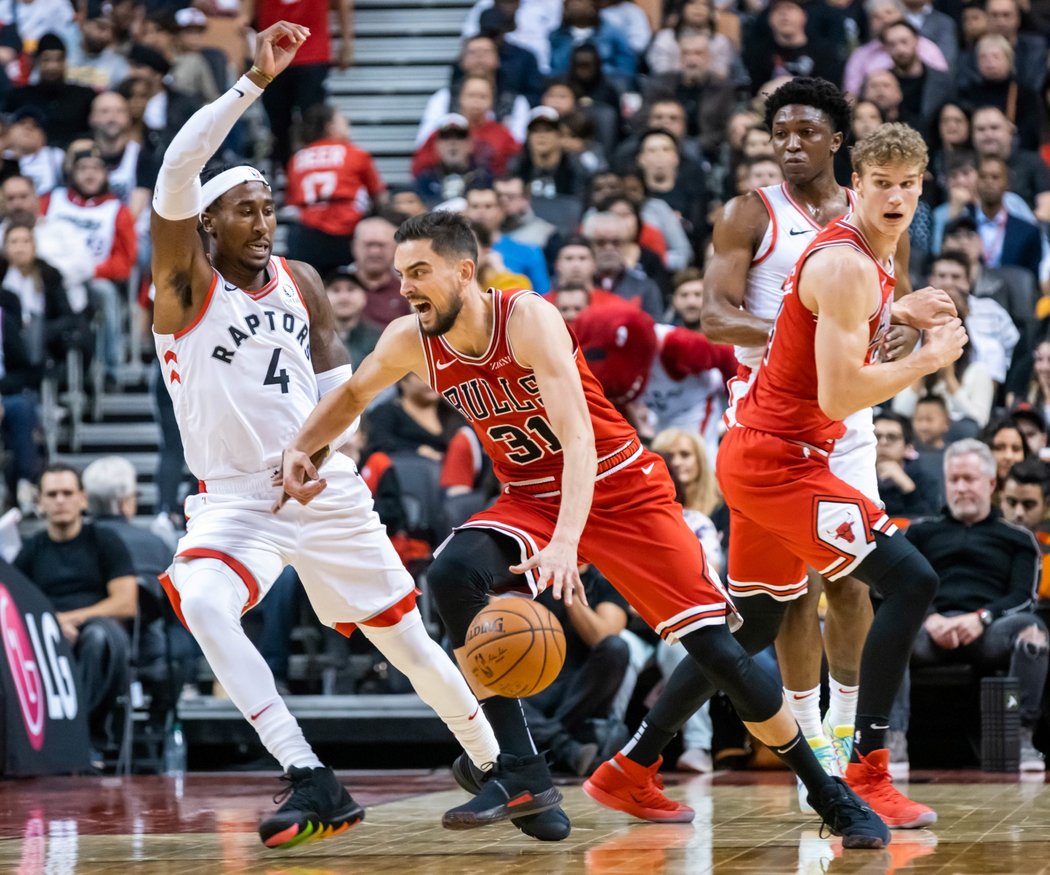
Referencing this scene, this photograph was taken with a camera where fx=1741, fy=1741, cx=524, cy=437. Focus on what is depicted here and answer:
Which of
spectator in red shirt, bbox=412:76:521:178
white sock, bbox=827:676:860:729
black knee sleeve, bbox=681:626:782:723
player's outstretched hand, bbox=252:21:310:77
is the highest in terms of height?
spectator in red shirt, bbox=412:76:521:178

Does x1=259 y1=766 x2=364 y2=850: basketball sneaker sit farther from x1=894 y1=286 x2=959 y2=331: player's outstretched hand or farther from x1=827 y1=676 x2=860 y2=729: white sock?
x1=894 y1=286 x2=959 y2=331: player's outstretched hand

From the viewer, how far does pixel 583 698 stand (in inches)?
353

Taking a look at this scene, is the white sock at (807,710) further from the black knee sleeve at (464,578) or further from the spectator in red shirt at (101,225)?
the spectator in red shirt at (101,225)

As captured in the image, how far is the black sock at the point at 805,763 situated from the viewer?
566cm

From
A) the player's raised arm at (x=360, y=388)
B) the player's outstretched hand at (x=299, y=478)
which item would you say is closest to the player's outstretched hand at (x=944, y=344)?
the player's raised arm at (x=360, y=388)

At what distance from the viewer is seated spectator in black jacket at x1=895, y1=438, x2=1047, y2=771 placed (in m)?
8.87

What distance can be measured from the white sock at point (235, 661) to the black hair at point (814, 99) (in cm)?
281

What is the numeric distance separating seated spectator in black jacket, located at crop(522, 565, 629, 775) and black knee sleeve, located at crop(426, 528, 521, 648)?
10.4 feet

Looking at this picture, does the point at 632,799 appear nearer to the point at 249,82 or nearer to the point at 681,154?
the point at 249,82

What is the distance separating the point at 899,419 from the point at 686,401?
4.13ft

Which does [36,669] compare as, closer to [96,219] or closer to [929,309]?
[96,219]

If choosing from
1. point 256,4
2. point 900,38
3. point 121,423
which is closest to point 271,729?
point 121,423

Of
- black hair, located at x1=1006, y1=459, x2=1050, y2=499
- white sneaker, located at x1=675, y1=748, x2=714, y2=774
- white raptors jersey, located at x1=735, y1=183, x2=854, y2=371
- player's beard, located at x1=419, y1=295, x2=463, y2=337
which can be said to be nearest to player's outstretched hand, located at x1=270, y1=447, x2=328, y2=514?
player's beard, located at x1=419, y1=295, x2=463, y2=337

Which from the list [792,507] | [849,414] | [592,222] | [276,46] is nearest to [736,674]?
[792,507]
